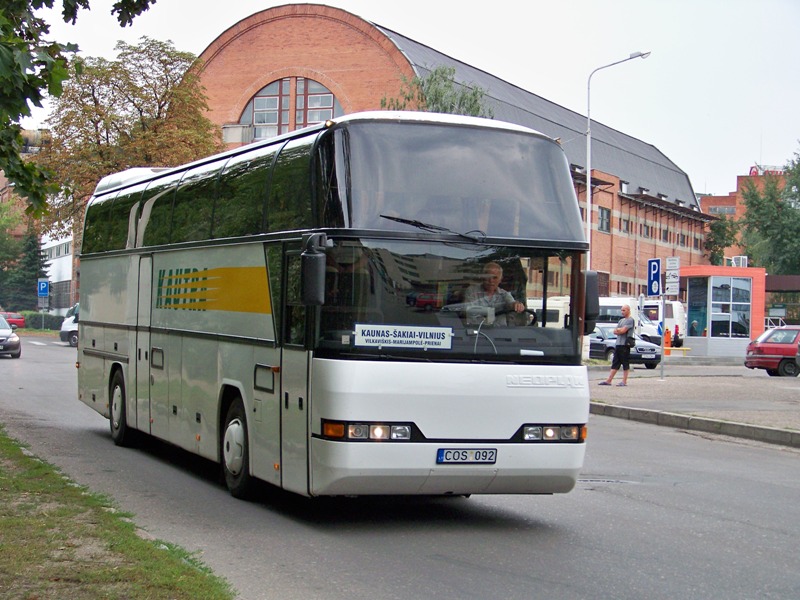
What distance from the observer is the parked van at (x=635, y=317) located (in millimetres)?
51625

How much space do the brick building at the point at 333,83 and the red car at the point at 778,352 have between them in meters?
27.6

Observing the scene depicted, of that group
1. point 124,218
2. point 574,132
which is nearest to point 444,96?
point 124,218

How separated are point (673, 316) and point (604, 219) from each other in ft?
44.5

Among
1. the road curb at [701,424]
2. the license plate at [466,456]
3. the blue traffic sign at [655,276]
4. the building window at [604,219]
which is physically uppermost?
the building window at [604,219]

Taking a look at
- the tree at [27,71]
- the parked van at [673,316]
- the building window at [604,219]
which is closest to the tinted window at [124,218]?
the tree at [27,71]

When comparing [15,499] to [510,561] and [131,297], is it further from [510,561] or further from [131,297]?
[131,297]

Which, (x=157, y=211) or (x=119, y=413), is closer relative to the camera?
(x=157, y=211)

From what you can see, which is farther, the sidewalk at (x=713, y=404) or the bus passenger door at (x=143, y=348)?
the sidewalk at (x=713, y=404)

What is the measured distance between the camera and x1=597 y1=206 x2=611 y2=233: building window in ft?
249

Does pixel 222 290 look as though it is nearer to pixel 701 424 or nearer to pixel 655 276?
pixel 701 424

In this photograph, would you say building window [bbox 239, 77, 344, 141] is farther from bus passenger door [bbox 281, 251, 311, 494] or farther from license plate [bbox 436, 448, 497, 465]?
license plate [bbox 436, 448, 497, 465]

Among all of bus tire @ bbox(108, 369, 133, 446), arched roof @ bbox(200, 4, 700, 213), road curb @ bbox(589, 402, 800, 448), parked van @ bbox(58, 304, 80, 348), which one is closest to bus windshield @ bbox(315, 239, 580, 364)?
bus tire @ bbox(108, 369, 133, 446)

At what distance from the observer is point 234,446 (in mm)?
10352

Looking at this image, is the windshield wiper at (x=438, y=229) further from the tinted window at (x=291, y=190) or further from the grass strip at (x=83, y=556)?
the grass strip at (x=83, y=556)
